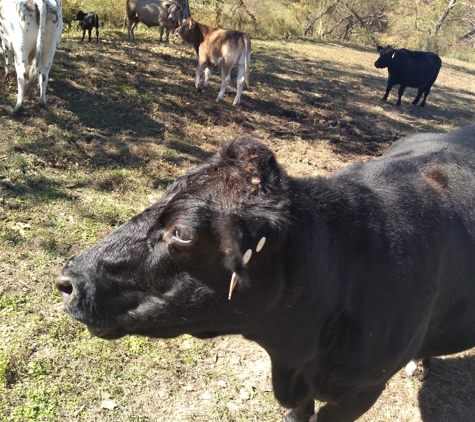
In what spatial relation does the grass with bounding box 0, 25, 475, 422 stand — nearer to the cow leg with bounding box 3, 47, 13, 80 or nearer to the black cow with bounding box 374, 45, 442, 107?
the cow leg with bounding box 3, 47, 13, 80

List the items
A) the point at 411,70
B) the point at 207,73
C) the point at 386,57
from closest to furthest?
the point at 207,73 → the point at 411,70 → the point at 386,57

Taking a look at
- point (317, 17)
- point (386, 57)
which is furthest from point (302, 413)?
point (317, 17)

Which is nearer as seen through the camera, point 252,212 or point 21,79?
point 252,212

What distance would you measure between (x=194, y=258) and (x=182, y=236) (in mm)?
106

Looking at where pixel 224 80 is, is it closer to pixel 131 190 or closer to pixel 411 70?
pixel 131 190

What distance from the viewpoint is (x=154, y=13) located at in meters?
15.0

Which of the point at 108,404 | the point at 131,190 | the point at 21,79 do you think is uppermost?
the point at 21,79

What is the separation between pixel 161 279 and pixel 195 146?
528 cm

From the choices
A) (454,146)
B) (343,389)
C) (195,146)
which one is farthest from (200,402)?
(195,146)

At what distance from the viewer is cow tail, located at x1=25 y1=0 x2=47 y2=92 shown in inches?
260

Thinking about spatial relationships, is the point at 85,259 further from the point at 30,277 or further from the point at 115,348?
the point at 30,277

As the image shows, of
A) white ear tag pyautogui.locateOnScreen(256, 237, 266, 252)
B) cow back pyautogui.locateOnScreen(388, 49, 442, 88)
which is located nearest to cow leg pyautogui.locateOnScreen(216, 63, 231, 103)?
cow back pyautogui.locateOnScreen(388, 49, 442, 88)

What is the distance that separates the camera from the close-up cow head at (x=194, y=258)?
64.0 inches

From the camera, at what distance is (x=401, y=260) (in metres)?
2.09
